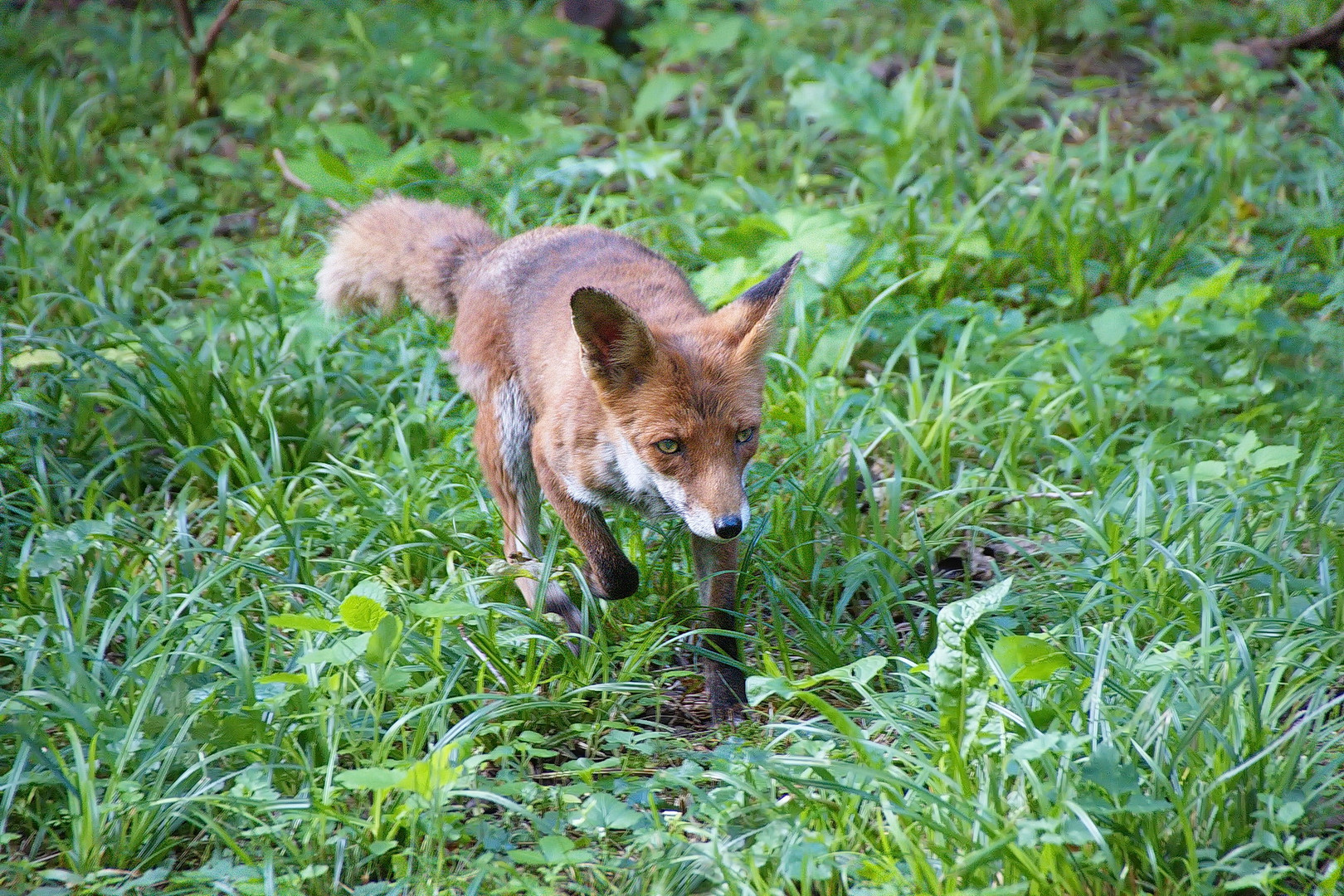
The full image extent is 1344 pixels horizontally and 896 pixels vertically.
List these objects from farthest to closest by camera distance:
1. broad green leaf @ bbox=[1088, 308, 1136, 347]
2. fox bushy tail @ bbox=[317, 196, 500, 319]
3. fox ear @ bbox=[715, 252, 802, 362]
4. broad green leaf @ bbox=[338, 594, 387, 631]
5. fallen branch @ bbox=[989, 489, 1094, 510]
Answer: broad green leaf @ bbox=[1088, 308, 1136, 347], fox bushy tail @ bbox=[317, 196, 500, 319], fallen branch @ bbox=[989, 489, 1094, 510], fox ear @ bbox=[715, 252, 802, 362], broad green leaf @ bbox=[338, 594, 387, 631]

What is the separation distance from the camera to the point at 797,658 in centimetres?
398

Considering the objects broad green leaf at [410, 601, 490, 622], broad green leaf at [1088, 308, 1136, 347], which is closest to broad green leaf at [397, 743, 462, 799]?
broad green leaf at [410, 601, 490, 622]

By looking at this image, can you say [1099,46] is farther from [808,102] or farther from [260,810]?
[260,810]

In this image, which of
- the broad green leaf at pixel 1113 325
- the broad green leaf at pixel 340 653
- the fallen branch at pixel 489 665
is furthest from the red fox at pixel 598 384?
the broad green leaf at pixel 1113 325

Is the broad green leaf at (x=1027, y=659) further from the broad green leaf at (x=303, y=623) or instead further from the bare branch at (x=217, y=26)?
the bare branch at (x=217, y=26)

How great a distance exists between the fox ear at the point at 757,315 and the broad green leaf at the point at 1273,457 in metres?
1.94

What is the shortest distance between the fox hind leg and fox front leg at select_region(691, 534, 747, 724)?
2.04 feet

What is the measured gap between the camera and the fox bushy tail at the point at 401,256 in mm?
4914

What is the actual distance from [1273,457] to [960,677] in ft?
6.39

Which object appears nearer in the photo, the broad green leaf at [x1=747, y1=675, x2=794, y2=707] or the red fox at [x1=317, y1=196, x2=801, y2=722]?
the broad green leaf at [x1=747, y1=675, x2=794, y2=707]

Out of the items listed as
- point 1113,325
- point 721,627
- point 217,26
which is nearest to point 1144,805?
point 721,627

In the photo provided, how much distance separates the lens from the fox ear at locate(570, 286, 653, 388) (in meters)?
3.40

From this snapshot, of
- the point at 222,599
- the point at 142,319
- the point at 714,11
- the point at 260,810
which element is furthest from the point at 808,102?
the point at 260,810

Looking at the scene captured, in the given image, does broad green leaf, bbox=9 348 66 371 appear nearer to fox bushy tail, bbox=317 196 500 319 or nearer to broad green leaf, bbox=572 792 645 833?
fox bushy tail, bbox=317 196 500 319
